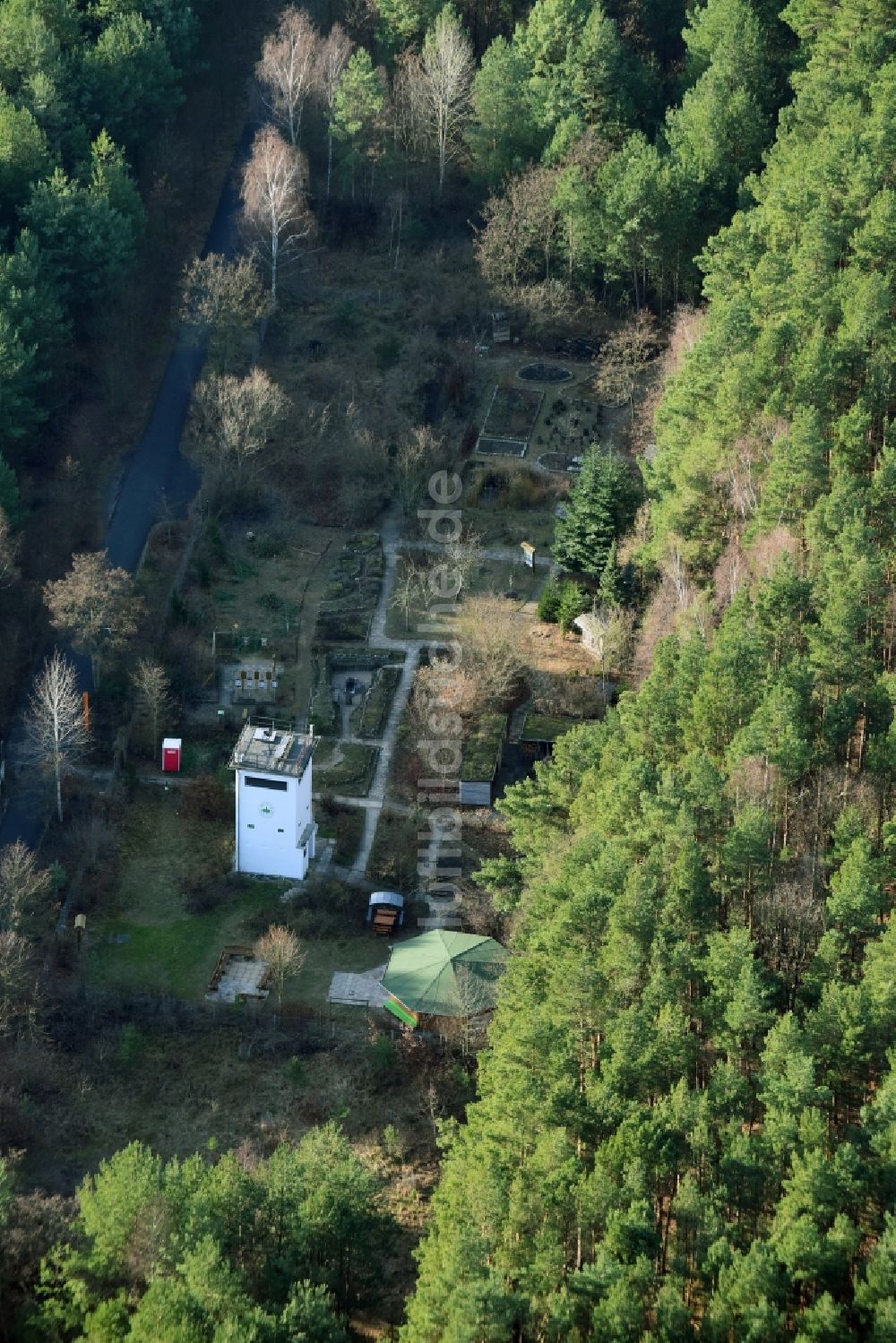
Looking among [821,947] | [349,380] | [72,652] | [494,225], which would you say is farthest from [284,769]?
[494,225]

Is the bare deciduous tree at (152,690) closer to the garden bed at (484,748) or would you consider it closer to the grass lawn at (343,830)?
the grass lawn at (343,830)

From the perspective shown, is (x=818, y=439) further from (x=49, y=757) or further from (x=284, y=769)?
(x=49, y=757)

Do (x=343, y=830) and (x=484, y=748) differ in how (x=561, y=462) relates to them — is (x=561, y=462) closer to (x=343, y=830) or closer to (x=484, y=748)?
(x=484, y=748)

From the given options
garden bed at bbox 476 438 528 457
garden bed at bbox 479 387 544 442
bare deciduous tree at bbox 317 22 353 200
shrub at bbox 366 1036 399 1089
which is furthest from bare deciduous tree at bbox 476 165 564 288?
shrub at bbox 366 1036 399 1089

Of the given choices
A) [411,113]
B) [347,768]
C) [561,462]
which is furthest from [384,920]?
[411,113]

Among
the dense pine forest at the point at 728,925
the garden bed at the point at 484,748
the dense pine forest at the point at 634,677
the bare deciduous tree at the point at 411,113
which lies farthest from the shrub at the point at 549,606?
the bare deciduous tree at the point at 411,113
